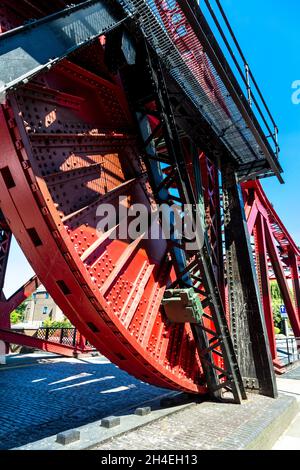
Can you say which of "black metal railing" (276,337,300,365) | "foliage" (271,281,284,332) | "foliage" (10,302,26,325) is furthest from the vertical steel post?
"foliage" (10,302,26,325)

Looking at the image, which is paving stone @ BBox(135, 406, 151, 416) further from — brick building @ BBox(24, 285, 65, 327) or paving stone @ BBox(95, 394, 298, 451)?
brick building @ BBox(24, 285, 65, 327)

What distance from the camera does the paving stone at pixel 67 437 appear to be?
3688 millimetres

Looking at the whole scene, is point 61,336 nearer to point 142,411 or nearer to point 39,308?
point 142,411

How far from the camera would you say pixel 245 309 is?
7605 millimetres

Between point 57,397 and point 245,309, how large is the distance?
4.91 m

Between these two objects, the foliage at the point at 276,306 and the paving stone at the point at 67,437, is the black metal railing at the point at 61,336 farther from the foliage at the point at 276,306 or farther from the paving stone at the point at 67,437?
the foliage at the point at 276,306

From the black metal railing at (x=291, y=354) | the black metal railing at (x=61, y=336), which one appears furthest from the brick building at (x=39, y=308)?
the black metal railing at (x=291, y=354)

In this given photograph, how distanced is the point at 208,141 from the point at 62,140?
4614mm

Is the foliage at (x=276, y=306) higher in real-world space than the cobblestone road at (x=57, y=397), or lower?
higher

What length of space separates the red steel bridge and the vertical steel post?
3 cm

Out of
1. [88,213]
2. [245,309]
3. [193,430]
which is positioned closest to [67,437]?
[193,430]

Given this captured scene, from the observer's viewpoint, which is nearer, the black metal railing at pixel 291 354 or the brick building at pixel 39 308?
the black metal railing at pixel 291 354

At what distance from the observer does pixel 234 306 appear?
7.71m

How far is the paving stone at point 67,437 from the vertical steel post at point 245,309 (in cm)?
460
